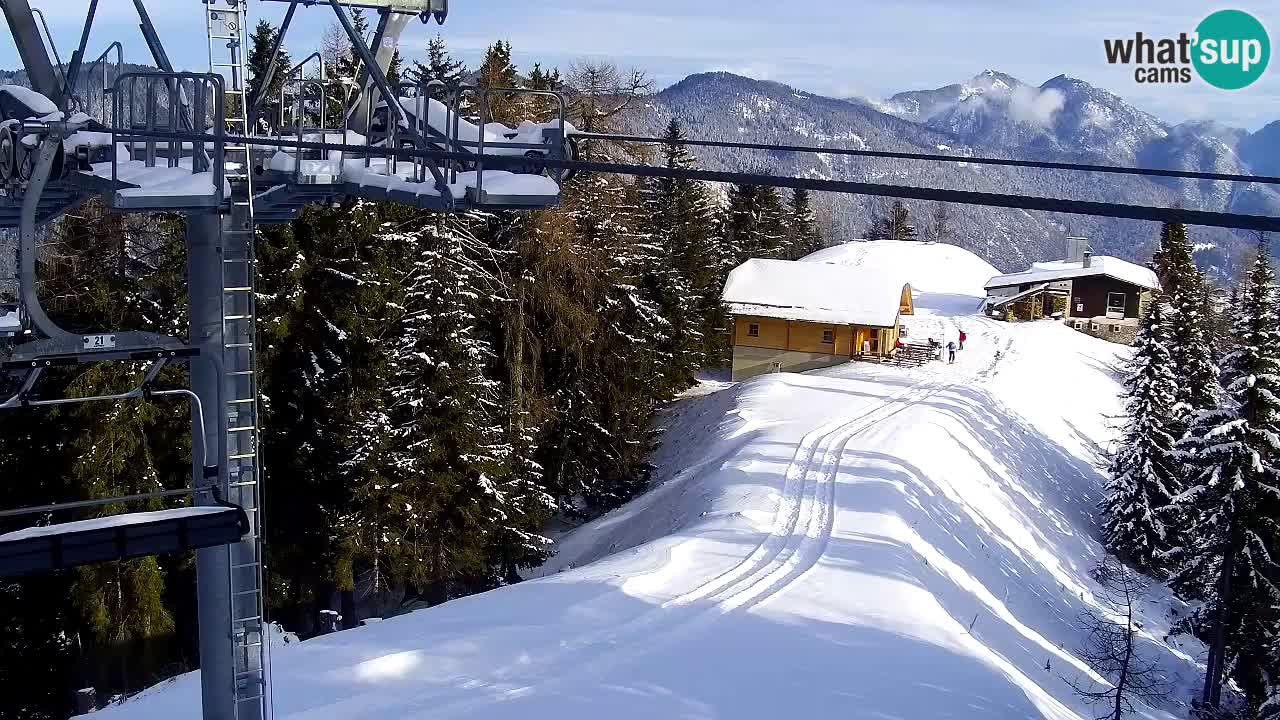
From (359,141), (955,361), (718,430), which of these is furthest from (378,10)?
(955,361)

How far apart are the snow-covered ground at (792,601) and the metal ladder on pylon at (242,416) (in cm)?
368

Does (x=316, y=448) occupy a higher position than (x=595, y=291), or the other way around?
(x=595, y=291)

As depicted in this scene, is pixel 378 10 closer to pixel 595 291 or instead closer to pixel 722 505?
pixel 722 505

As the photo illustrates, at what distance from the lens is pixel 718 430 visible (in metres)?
38.0

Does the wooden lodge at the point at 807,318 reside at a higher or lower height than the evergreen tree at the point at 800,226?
lower

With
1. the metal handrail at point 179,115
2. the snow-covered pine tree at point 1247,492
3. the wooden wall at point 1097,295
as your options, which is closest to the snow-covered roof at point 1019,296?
the wooden wall at point 1097,295

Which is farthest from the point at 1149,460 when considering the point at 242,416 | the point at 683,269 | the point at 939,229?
the point at 939,229

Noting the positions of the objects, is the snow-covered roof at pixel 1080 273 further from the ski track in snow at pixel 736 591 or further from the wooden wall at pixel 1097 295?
the ski track in snow at pixel 736 591

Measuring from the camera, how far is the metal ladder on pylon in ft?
30.5

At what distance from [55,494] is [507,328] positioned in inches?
493

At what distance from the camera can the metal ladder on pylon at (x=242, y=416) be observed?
9.30m

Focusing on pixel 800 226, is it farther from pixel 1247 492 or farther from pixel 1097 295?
pixel 1247 492

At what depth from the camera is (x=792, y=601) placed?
59.5ft

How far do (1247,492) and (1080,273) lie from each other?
50800 mm
